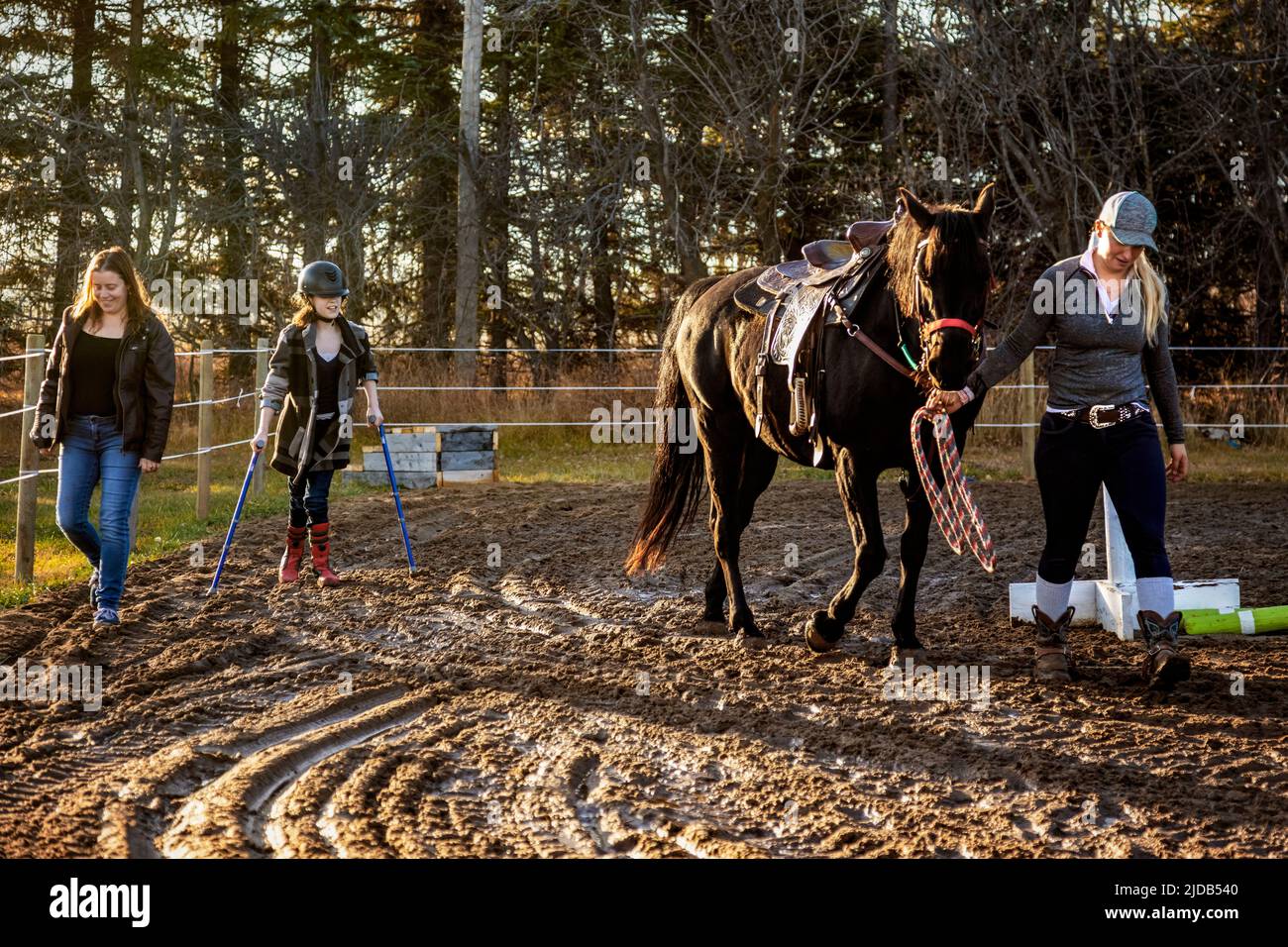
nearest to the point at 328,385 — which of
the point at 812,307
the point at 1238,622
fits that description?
the point at 812,307

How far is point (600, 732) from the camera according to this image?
4.49 m

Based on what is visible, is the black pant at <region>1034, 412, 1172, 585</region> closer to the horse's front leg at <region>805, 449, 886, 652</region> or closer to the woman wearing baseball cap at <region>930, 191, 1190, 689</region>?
the woman wearing baseball cap at <region>930, 191, 1190, 689</region>

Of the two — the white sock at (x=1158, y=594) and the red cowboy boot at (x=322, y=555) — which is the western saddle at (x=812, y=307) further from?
the red cowboy boot at (x=322, y=555)

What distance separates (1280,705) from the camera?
4637 mm

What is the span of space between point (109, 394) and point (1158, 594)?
469 centimetres

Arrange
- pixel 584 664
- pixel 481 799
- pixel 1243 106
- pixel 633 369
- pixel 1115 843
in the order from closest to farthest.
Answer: pixel 1115 843, pixel 481 799, pixel 584 664, pixel 1243 106, pixel 633 369

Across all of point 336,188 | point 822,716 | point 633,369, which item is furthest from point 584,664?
point 336,188

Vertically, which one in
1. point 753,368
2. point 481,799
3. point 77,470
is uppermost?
point 753,368

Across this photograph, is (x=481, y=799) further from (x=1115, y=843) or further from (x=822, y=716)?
(x=1115, y=843)

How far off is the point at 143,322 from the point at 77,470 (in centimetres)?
76

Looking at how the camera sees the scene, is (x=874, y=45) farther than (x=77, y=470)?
Yes

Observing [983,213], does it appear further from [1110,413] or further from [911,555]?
[911,555]

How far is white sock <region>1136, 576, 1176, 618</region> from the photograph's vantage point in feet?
15.9

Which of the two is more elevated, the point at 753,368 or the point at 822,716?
the point at 753,368
